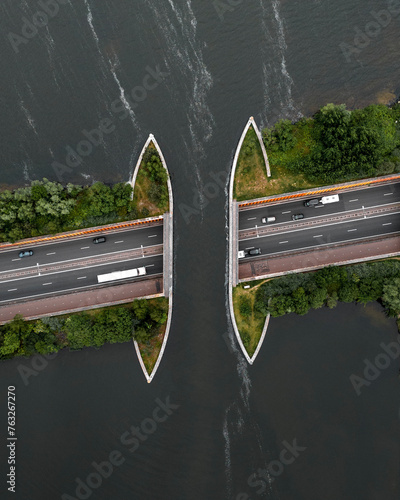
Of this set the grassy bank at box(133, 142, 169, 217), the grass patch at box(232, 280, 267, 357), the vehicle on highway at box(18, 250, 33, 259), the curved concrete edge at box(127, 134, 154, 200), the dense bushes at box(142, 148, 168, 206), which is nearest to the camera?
the dense bushes at box(142, 148, 168, 206)

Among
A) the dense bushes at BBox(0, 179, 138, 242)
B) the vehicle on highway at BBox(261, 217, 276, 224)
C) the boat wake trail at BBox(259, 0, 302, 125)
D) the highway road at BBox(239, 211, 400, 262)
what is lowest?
the highway road at BBox(239, 211, 400, 262)

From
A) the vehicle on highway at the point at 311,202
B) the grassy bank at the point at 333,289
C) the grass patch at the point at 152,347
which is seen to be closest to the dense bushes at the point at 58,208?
the grass patch at the point at 152,347

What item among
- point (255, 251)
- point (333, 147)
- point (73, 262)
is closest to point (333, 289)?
point (255, 251)

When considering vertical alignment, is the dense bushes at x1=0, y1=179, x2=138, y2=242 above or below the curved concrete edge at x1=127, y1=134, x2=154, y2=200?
below

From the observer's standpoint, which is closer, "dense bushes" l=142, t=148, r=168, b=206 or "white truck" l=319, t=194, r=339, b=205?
"dense bushes" l=142, t=148, r=168, b=206

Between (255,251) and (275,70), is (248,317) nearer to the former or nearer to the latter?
(255,251)

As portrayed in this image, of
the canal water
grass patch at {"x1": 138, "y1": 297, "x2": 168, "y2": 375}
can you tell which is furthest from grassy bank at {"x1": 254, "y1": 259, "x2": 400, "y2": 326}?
grass patch at {"x1": 138, "y1": 297, "x2": 168, "y2": 375}

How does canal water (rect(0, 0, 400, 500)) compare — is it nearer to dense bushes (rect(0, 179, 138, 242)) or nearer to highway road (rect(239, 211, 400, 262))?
dense bushes (rect(0, 179, 138, 242))
